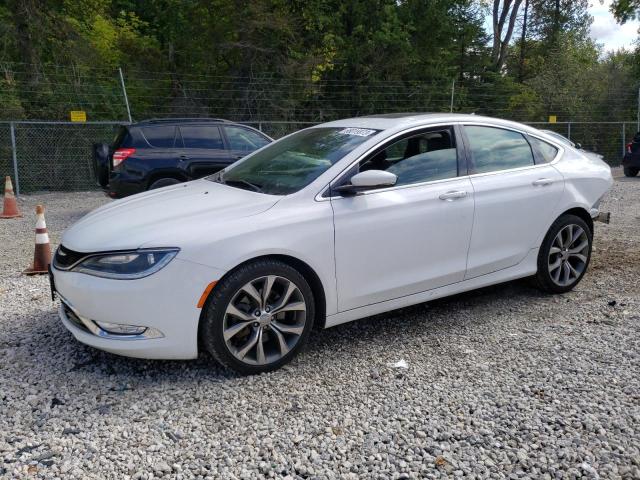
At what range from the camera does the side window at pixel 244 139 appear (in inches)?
384

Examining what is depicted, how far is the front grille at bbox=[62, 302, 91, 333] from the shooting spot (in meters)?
3.58

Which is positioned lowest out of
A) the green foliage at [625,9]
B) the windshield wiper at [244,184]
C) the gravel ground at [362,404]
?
the gravel ground at [362,404]

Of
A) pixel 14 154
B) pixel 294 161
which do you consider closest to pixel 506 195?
pixel 294 161

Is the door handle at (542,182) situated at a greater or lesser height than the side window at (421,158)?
lesser

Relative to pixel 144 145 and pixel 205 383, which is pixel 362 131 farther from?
pixel 144 145

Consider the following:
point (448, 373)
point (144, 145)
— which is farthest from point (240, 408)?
point (144, 145)

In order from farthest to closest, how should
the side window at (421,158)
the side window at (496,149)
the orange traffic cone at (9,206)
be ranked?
the orange traffic cone at (9,206) → the side window at (496,149) → the side window at (421,158)

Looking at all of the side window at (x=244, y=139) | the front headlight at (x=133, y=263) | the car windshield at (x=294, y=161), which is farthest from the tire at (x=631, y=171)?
the front headlight at (x=133, y=263)

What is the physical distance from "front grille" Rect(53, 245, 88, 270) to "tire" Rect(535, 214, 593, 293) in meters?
3.60

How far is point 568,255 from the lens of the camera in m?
5.08

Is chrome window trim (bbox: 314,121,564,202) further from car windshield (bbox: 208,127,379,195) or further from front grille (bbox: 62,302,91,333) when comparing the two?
front grille (bbox: 62,302,91,333)

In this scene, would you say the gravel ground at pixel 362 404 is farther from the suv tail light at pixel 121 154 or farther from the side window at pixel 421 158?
the suv tail light at pixel 121 154

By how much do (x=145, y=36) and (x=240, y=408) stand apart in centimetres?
2204

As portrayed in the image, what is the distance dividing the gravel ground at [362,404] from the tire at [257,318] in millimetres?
142
